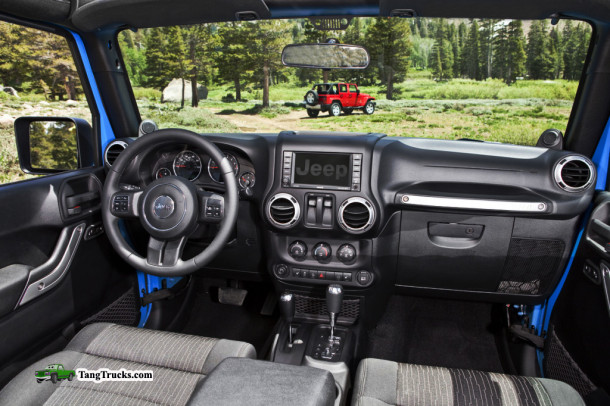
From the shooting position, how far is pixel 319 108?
2969 millimetres

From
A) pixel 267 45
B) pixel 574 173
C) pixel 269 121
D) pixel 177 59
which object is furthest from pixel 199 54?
pixel 574 173

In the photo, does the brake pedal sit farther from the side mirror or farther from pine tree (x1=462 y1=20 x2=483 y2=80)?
pine tree (x1=462 y1=20 x2=483 y2=80)

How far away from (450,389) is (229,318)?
2.14m

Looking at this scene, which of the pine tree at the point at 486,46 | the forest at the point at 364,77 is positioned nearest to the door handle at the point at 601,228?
the forest at the point at 364,77

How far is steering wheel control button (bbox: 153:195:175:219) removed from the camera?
206 cm

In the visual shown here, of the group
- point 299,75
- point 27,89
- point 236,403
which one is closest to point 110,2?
point 299,75

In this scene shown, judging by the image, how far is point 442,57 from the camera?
2943 mm

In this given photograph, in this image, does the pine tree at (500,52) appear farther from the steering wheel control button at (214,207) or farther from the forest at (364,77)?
the steering wheel control button at (214,207)

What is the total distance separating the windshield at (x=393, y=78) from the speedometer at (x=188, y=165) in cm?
42

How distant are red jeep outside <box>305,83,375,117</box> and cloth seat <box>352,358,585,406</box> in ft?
5.58

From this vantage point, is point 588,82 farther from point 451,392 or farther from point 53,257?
point 53,257

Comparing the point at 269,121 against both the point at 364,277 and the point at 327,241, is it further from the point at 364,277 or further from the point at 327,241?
the point at 364,277

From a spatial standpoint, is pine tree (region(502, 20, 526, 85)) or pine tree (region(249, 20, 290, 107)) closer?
pine tree (region(502, 20, 526, 85))

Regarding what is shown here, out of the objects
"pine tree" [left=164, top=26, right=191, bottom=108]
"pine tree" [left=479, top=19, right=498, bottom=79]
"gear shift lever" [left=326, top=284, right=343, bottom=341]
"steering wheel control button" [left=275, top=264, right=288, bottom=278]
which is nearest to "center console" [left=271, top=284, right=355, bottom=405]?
"gear shift lever" [left=326, top=284, right=343, bottom=341]
